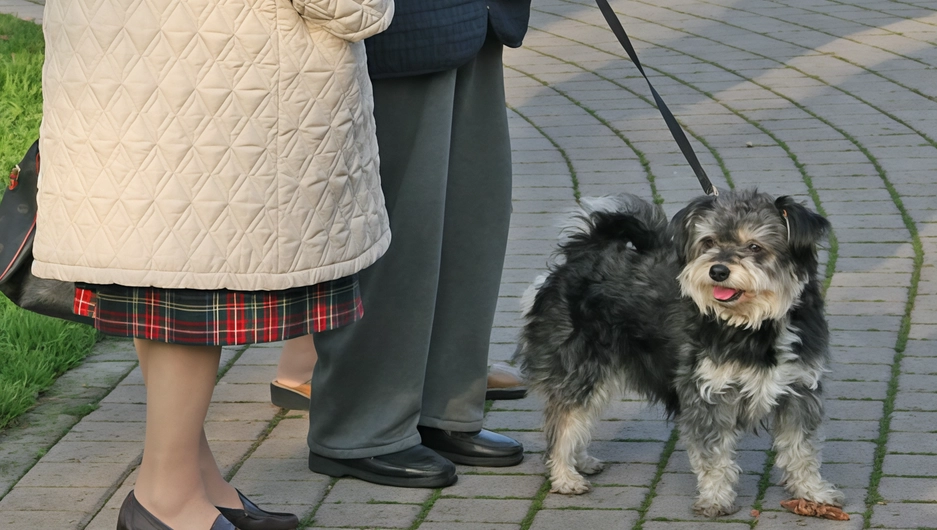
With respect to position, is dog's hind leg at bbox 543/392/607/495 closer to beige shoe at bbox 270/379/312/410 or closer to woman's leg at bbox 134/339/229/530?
beige shoe at bbox 270/379/312/410

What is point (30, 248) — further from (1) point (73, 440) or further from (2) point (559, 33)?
(2) point (559, 33)

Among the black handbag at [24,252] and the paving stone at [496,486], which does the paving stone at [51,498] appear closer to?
the black handbag at [24,252]

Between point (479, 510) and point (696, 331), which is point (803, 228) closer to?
point (696, 331)

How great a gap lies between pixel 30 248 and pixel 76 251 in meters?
0.31

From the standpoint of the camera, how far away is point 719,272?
3.28 meters

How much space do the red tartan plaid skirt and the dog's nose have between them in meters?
1.10

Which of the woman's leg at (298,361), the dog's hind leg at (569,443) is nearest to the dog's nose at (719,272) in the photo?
the dog's hind leg at (569,443)

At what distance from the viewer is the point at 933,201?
607cm

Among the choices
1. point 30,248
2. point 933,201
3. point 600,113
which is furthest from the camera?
point 600,113

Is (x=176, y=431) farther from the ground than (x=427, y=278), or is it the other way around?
(x=427, y=278)

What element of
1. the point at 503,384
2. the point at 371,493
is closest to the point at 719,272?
the point at 371,493

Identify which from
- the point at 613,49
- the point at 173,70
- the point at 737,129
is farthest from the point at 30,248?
the point at 613,49

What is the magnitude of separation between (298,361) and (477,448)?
0.78 meters

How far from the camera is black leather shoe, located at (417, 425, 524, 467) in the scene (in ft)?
12.8
